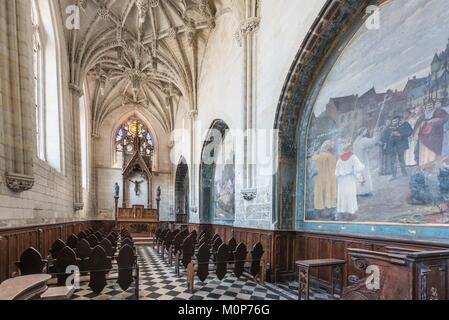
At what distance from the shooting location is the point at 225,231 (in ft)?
36.8

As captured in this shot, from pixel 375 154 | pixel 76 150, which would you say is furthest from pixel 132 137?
pixel 375 154

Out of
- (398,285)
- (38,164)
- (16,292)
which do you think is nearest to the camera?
(16,292)

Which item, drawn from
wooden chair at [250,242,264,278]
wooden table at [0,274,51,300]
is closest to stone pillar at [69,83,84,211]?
wooden chair at [250,242,264,278]

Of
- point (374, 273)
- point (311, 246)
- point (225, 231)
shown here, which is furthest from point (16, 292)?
point (225, 231)

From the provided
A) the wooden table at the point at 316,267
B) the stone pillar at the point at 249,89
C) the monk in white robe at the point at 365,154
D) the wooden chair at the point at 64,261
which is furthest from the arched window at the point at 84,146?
the monk in white robe at the point at 365,154

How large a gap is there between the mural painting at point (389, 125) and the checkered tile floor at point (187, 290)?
2.23 m

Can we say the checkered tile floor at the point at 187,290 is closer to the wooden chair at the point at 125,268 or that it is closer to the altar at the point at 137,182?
the wooden chair at the point at 125,268

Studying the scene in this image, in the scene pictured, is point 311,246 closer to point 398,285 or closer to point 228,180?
point 398,285

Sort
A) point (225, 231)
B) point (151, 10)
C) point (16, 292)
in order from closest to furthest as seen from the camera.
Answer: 1. point (16, 292)
2. point (225, 231)
3. point (151, 10)

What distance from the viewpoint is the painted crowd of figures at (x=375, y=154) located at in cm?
395

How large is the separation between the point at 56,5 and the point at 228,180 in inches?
389

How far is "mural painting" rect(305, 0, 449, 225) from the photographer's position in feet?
12.9

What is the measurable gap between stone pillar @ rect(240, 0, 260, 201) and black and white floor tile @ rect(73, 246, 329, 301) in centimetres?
273

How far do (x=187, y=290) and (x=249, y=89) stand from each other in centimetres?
649
